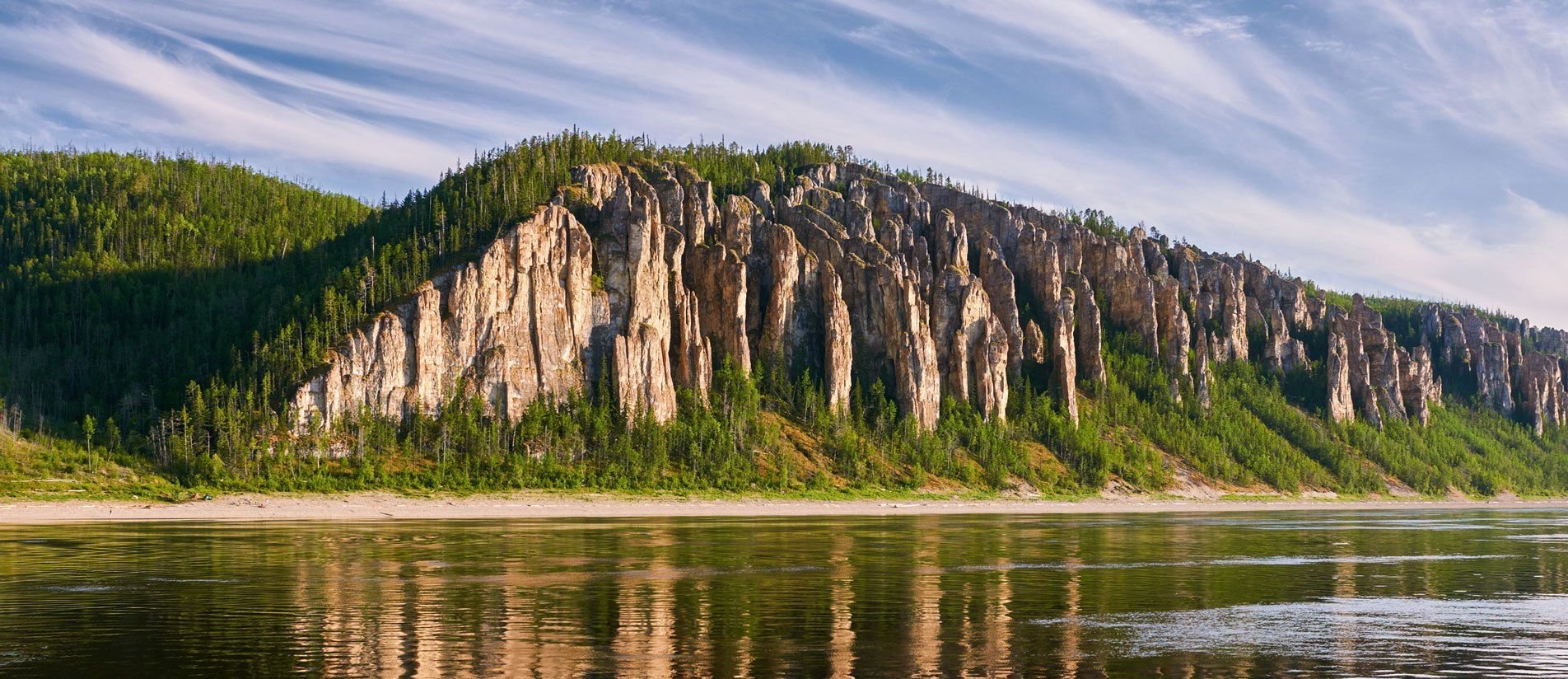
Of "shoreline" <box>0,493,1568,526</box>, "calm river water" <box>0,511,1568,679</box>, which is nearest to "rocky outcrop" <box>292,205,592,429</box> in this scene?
"shoreline" <box>0,493,1568,526</box>

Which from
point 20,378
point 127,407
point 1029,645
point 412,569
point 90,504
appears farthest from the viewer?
point 20,378

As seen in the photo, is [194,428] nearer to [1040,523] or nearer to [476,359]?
[476,359]

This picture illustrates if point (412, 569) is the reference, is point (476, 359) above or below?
above

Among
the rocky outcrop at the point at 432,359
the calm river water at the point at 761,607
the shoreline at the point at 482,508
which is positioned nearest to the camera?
the calm river water at the point at 761,607

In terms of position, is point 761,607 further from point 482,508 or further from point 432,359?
point 432,359

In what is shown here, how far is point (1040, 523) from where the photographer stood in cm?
12525

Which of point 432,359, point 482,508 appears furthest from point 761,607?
point 432,359

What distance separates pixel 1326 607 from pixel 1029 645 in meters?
18.3

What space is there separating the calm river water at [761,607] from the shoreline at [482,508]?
29441 mm

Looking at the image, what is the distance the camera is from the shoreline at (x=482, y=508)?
118312 mm

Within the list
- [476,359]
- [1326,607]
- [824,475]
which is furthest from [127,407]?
[1326,607]

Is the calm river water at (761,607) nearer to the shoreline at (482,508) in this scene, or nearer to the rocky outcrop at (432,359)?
the shoreline at (482,508)

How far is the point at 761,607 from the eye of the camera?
4803 cm

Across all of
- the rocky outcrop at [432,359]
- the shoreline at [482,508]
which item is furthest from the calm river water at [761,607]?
the rocky outcrop at [432,359]
